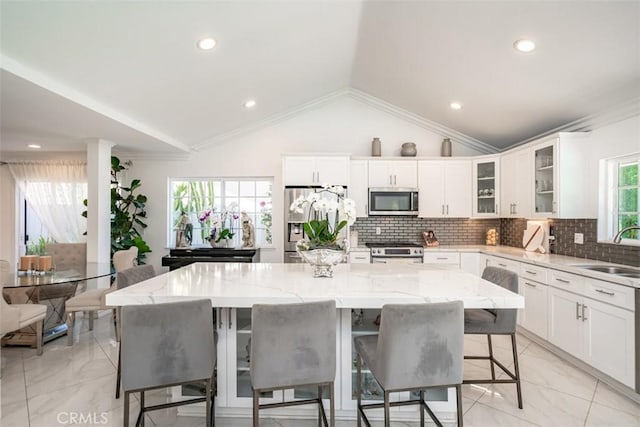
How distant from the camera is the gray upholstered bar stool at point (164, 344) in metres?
1.71

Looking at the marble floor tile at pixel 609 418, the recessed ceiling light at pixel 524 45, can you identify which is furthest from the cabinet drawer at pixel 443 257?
the recessed ceiling light at pixel 524 45

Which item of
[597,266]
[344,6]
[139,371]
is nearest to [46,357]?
[139,371]

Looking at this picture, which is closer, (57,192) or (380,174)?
(380,174)

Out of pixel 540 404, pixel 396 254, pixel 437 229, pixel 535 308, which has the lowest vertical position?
pixel 540 404

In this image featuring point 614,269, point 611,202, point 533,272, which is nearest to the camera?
point 614,269

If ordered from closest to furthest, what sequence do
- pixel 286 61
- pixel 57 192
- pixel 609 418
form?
pixel 609 418
pixel 286 61
pixel 57 192

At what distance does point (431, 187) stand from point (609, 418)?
3226 mm

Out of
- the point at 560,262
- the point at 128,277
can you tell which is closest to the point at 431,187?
the point at 560,262

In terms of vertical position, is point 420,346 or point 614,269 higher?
point 614,269

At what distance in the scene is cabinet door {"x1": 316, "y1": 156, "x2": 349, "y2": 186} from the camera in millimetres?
4750

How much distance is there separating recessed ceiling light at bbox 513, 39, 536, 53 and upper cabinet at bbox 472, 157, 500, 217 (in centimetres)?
205

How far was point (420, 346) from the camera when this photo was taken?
170 cm

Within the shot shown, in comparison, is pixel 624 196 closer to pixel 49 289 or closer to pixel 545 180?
pixel 545 180

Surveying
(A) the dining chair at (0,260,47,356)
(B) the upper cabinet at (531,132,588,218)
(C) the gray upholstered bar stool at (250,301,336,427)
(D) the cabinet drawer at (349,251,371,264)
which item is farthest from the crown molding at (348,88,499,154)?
(A) the dining chair at (0,260,47,356)
